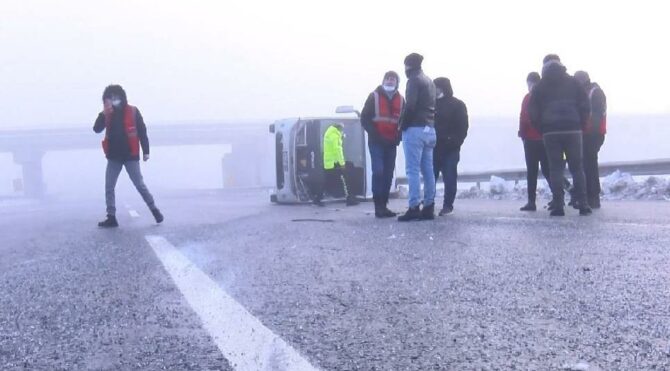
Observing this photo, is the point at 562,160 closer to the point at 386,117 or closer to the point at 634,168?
the point at 386,117

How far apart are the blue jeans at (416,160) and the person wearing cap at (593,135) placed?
2.31 meters

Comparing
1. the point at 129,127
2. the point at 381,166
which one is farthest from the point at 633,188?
the point at 129,127

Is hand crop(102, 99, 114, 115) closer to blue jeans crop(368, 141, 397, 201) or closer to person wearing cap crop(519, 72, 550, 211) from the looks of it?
blue jeans crop(368, 141, 397, 201)

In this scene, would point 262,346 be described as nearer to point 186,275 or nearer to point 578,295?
point 578,295

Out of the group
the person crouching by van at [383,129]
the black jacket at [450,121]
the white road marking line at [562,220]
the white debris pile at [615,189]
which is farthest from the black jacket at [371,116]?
the white debris pile at [615,189]

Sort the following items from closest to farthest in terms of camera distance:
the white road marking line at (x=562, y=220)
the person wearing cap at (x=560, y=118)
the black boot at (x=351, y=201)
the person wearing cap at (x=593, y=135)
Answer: the white road marking line at (x=562, y=220) < the person wearing cap at (x=560, y=118) < the person wearing cap at (x=593, y=135) < the black boot at (x=351, y=201)

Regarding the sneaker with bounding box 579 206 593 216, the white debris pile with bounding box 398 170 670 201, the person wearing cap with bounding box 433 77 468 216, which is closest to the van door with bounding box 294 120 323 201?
the white debris pile with bounding box 398 170 670 201

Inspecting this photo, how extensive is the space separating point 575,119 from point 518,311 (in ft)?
18.9

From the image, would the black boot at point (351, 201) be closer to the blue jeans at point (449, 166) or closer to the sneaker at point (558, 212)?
the blue jeans at point (449, 166)

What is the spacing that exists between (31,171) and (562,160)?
62.9 m

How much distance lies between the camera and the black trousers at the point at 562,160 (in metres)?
8.47

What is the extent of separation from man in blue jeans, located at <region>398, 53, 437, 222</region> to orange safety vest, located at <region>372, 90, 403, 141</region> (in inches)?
29.2

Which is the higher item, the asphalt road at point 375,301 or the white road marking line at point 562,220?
the asphalt road at point 375,301

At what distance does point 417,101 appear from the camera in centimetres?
839
